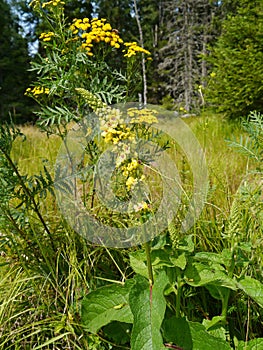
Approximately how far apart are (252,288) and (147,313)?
27cm

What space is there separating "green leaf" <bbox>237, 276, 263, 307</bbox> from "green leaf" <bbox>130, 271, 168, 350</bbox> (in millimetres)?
198

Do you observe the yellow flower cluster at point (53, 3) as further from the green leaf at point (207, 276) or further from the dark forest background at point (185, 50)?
the dark forest background at point (185, 50)

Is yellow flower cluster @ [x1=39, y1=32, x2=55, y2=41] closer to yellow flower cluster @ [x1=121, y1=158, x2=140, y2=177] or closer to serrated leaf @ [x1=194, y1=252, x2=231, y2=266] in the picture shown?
yellow flower cluster @ [x1=121, y1=158, x2=140, y2=177]

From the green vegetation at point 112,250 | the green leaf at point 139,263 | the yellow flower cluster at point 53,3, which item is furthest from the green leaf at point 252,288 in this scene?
the yellow flower cluster at point 53,3

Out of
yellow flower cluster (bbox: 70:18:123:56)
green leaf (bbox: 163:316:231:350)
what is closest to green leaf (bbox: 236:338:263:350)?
green leaf (bbox: 163:316:231:350)

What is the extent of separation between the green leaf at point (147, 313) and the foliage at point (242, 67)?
374cm

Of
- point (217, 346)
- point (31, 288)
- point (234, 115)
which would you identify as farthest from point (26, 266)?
point (234, 115)

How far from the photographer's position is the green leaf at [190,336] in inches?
33.1

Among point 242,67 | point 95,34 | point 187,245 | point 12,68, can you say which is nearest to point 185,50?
point 12,68

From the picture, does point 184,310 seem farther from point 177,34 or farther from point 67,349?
point 177,34

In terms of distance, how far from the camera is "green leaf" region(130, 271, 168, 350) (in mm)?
787

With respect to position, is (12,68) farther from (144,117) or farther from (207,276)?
(207,276)

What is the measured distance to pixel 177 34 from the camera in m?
13.5

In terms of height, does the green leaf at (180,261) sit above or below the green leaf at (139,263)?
above
